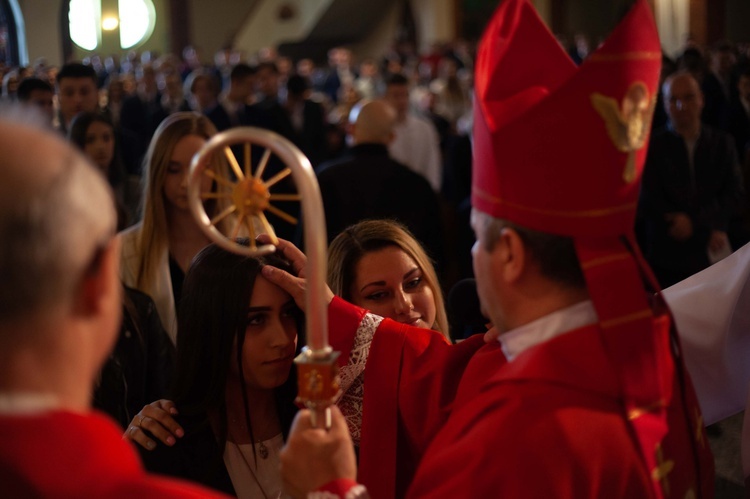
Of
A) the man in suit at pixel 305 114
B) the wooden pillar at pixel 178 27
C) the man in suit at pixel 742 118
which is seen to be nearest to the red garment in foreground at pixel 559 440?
the man in suit at pixel 305 114

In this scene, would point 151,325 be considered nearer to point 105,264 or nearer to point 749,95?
point 105,264

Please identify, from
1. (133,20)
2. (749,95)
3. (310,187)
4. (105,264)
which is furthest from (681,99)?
(133,20)

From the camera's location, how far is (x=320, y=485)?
55.9 inches

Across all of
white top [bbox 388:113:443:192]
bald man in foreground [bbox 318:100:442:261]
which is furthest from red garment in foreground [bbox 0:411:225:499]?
white top [bbox 388:113:443:192]

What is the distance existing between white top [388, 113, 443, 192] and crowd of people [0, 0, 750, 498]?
3931 millimetres

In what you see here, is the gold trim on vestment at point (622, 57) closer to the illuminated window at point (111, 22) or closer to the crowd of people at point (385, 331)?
the crowd of people at point (385, 331)

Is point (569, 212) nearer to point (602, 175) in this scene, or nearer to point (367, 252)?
point (602, 175)

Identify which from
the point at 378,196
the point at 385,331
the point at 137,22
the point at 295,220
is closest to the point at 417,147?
the point at 378,196

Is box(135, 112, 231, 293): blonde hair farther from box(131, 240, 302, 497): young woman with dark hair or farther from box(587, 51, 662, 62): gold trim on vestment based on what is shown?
box(587, 51, 662, 62): gold trim on vestment

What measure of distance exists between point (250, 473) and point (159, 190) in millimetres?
1631

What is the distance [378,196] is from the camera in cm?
473

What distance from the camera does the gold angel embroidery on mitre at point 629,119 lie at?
1.57 m

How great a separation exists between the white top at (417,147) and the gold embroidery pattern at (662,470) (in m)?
6.02

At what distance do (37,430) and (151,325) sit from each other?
6.87ft
